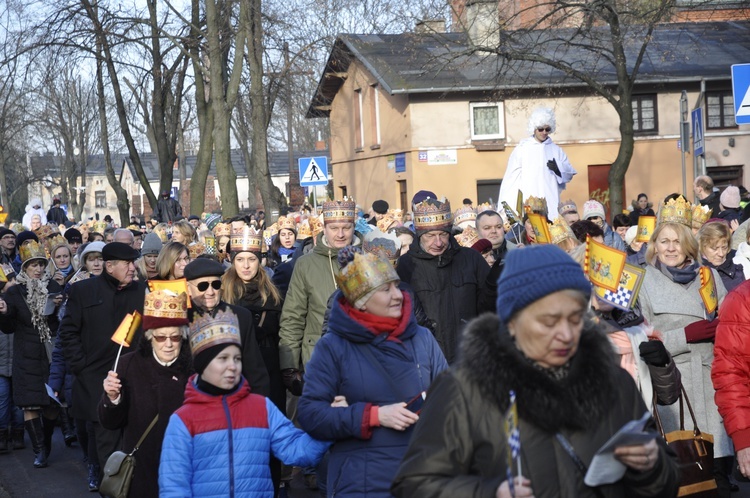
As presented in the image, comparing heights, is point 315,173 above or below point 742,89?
below

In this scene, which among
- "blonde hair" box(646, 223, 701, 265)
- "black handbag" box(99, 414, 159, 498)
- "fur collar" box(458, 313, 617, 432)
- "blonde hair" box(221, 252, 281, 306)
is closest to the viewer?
"fur collar" box(458, 313, 617, 432)

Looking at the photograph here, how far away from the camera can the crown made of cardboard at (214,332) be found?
533 centimetres

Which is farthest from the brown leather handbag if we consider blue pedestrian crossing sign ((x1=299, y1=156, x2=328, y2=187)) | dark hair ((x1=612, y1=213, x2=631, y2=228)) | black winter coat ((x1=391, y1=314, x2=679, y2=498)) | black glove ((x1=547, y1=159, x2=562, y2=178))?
blue pedestrian crossing sign ((x1=299, y1=156, x2=328, y2=187))

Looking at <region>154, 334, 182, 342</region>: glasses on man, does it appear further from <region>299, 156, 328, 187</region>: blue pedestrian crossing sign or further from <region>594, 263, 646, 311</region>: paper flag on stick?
<region>299, 156, 328, 187</region>: blue pedestrian crossing sign

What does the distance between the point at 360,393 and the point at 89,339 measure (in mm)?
4191

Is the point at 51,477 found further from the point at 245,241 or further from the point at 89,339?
the point at 245,241

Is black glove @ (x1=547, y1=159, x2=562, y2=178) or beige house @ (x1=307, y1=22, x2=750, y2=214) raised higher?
beige house @ (x1=307, y1=22, x2=750, y2=214)

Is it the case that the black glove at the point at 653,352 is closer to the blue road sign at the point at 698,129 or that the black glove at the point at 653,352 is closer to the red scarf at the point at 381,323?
the red scarf at the point at 381,323

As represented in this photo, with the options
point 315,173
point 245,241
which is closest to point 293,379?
point 245,241

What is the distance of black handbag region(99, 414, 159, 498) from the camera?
18.3 feet

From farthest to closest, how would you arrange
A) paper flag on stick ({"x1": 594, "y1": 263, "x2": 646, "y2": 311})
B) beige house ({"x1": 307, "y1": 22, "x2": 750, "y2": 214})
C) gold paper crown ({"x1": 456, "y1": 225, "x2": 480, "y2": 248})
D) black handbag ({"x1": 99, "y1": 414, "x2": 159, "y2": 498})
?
beige house ({"x1": 307, "y1": 22, "x2": 750, "y2": 214}) → gold paper crown ({"x1": 456, "y1": 225, "x2": 480, "y2": 248}) → black handbag ({"x1": 99, "y1": 414, "x2": 159, "y2": 498}) → paper flag on stick ({"x1": 594, "y1": 263, "x2": 646, "y2": 311})

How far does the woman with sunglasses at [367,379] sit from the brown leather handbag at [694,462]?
140 cm

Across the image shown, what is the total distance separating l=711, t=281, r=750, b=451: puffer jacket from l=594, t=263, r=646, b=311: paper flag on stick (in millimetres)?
471

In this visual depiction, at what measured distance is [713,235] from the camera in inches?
348
